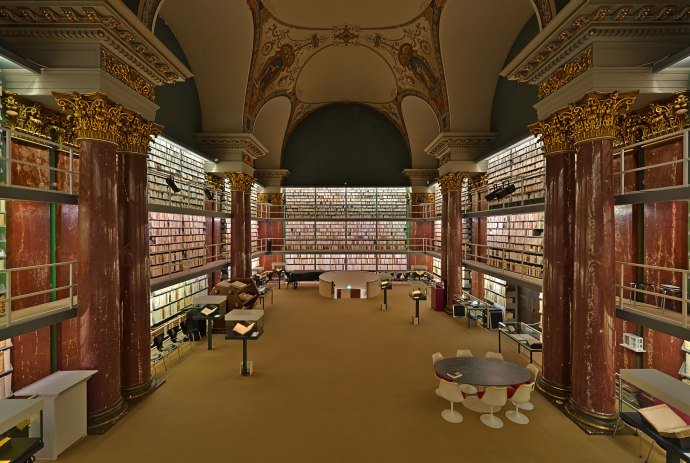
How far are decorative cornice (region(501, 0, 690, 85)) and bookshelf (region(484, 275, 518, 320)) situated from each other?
23.8 feet

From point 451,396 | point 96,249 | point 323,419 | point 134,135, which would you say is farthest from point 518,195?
point 96,249

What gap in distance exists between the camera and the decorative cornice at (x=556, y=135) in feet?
20.1

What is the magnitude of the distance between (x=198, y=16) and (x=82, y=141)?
19.7 feet

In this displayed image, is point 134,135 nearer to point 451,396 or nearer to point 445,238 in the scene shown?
point 451,396

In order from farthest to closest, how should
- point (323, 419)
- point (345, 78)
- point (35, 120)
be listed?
1. point (345, 78)
2. point (35, 120)
3. point (323, 419)

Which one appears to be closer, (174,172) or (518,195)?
(518,195)

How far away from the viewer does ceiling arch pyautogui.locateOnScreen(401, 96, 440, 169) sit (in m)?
16.3

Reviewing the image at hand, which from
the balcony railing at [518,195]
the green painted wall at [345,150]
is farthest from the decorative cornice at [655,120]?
the green painted wall at [345,150]

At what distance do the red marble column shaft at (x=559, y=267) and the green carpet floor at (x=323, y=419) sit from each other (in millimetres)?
685

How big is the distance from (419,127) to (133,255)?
1482 cm

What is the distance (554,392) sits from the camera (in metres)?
6.34

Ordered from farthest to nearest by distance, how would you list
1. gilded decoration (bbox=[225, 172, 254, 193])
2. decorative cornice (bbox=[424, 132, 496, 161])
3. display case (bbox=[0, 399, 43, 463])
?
gilded decoration (bbox=[225, 172, 254, 193]) → decorative cornice (bbox=[424, 132, 496, 161]) → display case (bbox=[0, 399, 43, 463])

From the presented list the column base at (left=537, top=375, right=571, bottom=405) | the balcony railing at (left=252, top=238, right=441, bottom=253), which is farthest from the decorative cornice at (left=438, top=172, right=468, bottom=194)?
the column base at (left=537, top=375, right=571, bottom=405)

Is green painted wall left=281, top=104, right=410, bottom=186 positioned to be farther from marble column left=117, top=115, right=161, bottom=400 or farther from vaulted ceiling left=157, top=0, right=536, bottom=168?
marble column left=117, top=115, right=161, bottom=400
